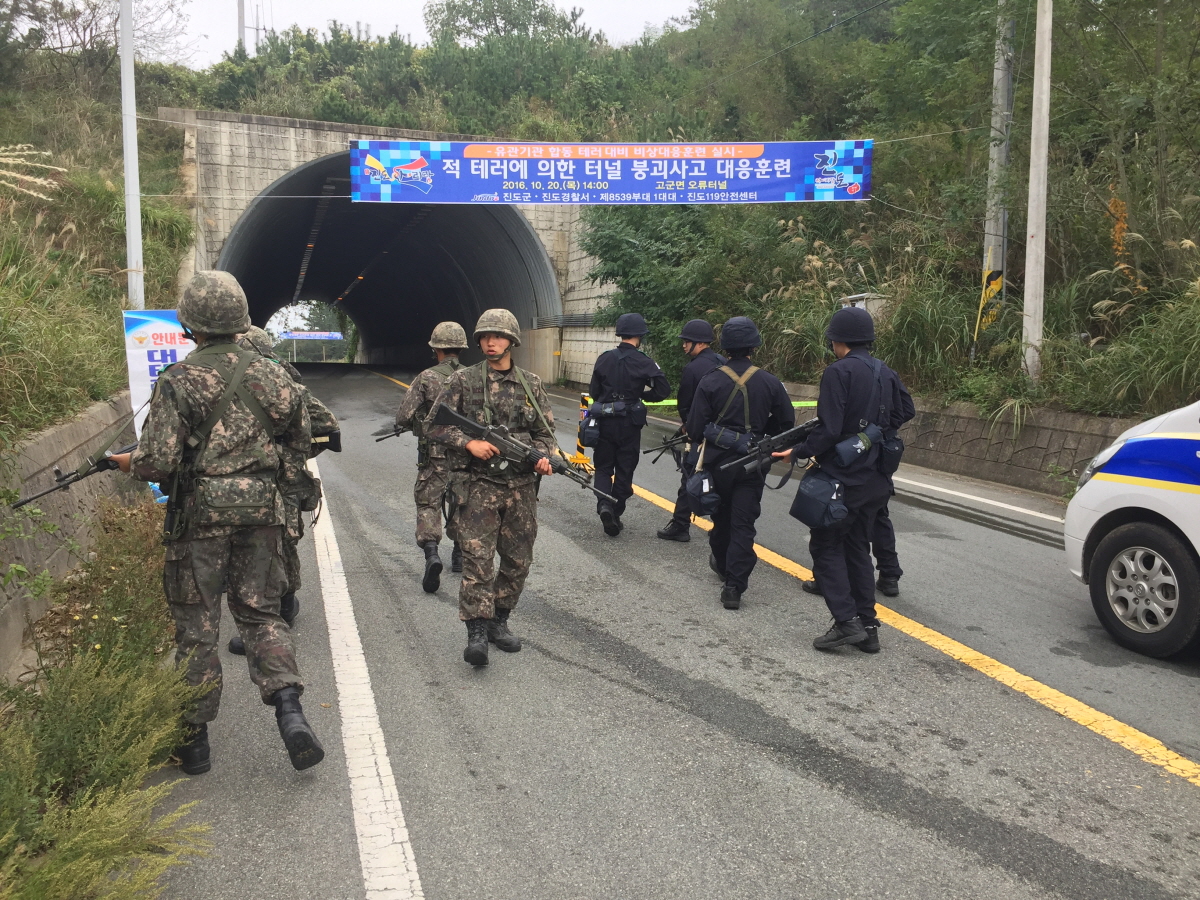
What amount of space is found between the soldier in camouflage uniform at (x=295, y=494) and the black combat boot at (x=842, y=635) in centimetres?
285

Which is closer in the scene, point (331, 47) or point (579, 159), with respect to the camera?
point (579, 159)

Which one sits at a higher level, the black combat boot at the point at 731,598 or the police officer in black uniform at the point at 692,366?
the police officer in black uniform at the point at 692,366

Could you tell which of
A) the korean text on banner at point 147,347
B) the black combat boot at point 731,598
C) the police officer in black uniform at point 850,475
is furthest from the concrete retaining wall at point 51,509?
the police officer in black uniform at point 850,475

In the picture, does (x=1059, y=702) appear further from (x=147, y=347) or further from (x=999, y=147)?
(x=999, y=147)

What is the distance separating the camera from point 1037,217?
38.7 feet

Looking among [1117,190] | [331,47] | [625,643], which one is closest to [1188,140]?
[1117,190]

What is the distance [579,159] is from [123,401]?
11.3 meters

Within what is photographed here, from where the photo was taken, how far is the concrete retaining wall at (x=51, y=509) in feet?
15.5

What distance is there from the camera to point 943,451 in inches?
494

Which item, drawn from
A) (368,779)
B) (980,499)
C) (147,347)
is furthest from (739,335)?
(147,347)

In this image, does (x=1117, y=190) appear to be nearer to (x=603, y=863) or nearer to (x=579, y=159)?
(x=579, y=159)

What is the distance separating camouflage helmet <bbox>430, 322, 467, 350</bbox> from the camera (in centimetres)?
688

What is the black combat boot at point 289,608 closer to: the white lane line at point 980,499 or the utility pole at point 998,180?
the white lane line at point 980,499

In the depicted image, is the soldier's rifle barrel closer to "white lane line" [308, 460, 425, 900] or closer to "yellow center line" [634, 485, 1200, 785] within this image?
"yellow center line" [634, 485, 1200, 785]
